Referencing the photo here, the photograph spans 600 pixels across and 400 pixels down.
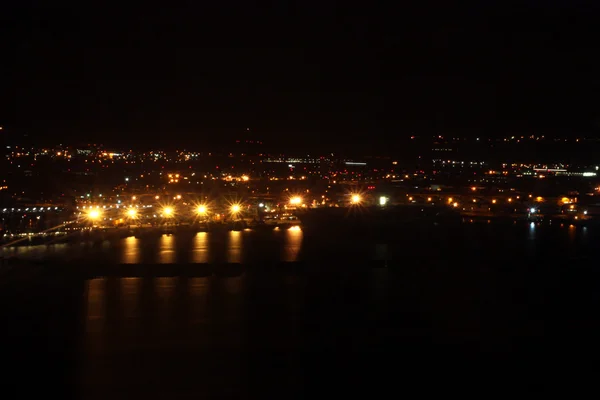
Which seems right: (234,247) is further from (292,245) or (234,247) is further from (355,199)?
(355,199)

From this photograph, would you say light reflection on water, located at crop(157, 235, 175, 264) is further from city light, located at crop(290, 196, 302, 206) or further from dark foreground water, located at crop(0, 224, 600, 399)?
city light, located at crop(290, 196, 302, 206)

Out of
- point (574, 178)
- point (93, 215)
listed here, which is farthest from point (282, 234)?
point (574, 178)

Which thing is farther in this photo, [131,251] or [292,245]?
[292,245]

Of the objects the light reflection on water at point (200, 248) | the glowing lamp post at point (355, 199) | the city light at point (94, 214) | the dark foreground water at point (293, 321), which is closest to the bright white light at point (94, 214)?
the city light at point (94, 214)

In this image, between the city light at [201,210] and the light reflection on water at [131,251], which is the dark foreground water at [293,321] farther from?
the city light at [201,210]

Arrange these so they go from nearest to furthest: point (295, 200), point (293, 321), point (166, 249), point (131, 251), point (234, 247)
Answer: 1. point (293, 321)
2. point (131, 251)
3. point (166, 249)
4. point (234, 247)
5. point (295, 200)

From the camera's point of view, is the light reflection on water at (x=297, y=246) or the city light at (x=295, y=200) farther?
the city light at (x=295, y=200)

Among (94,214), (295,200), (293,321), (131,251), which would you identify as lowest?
(293,321)

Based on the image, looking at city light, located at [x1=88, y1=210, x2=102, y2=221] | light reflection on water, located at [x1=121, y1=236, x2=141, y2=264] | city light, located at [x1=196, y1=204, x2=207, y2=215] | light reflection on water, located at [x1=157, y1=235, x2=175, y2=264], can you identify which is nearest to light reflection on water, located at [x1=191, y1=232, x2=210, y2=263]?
light reflection on water, located at [x1=157, y1=235, x2=175, y2=264]

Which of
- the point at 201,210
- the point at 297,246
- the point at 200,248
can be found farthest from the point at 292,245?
the point at 201,210
